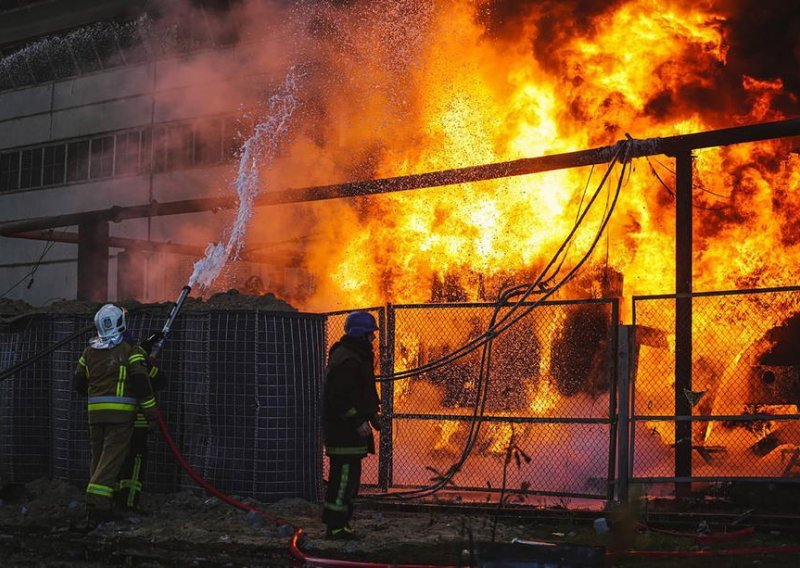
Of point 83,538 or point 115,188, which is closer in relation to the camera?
point 83,538

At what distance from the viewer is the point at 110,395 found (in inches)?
312

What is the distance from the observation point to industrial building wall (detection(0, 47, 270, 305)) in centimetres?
2194

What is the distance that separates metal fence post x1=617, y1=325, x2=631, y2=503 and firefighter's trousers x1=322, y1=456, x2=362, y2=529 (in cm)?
228

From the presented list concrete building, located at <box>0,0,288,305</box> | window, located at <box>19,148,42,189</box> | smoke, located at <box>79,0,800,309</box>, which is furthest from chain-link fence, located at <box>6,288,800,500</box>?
window, located at <box>19,148,42,189</box>

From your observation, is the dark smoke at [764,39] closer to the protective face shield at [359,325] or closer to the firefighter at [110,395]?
the protective face shield at [359,325]

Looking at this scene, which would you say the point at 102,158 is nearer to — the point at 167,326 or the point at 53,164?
the point at 53,164

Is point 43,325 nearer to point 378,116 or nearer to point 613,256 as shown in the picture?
point 613,256

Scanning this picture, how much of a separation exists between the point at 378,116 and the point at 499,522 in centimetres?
1101

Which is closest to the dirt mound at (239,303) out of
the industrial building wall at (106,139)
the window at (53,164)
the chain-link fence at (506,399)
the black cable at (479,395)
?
the chain-link fence at (506,399)

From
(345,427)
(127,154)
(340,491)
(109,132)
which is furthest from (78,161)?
(340,491)

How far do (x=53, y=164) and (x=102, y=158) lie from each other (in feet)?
6.75

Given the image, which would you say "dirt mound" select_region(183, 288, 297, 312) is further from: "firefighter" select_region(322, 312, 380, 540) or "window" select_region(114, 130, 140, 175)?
"window" select_region(114, 130, 140, 175)

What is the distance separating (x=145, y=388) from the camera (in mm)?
7832

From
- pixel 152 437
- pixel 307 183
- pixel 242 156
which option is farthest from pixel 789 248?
pixel 242 156
